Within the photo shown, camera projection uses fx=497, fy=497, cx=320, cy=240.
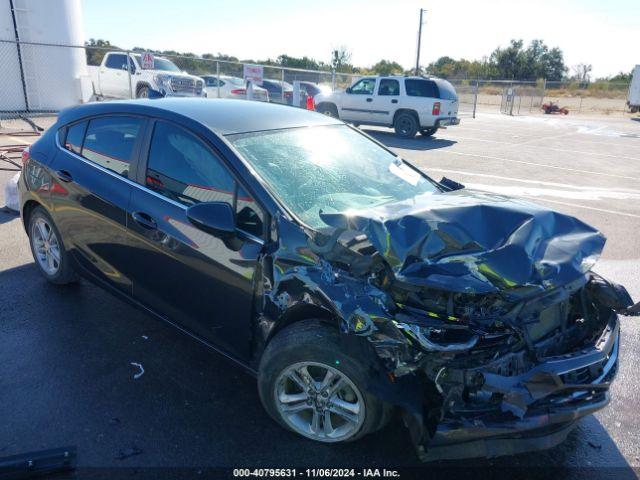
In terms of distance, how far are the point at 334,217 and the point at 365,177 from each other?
873mm

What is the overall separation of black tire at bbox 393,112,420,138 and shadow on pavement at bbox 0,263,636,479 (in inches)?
542

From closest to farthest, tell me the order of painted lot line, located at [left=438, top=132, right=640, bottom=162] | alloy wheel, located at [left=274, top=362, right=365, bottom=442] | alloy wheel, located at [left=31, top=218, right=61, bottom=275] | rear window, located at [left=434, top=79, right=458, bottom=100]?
alloy wheel, located at [left=274, top=362, right=365, bottom=442] → alloy wheel, located at [left=31, top=218, right=61, bottom=275] → painted lot line, located at [left=438, top=132, right=640, bottom=162] → rear window, located at [left=434, top=79, right=458, bottom=100]

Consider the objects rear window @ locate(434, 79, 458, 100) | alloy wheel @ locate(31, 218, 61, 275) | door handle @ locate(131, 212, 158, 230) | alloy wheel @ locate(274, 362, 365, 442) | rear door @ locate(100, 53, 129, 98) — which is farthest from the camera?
rear door @ locate(100, 53, 129, 98)

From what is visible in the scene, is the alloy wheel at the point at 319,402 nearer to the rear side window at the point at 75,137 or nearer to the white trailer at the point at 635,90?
the rear side window at the point at 75,137

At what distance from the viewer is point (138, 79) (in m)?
18.0

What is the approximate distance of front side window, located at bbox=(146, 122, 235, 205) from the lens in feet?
9.82

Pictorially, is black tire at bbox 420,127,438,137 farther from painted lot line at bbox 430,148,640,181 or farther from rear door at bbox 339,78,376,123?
painted lot line at bbox 430,148,640,181

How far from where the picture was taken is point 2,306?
13.3 feet

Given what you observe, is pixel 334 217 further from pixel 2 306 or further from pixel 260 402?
pixel 2 306

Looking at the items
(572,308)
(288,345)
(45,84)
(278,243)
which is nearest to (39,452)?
(288,345)

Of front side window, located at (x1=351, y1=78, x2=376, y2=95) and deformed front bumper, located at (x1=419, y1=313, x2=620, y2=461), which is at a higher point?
front side window, located at (x1=351, y1=78, x2=376, y2=95)

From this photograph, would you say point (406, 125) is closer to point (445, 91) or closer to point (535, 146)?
point (445, 91)

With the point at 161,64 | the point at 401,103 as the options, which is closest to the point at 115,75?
the point at 161,64

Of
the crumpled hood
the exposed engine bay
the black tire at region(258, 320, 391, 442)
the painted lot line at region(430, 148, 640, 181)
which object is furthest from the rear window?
the black tire at region(258, 320, 391, 442)
